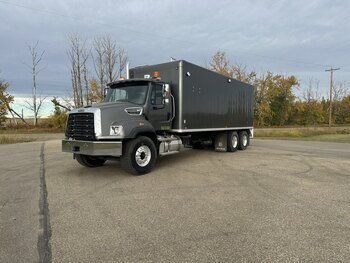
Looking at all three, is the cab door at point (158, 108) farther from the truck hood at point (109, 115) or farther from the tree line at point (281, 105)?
the tree line at point (281, 105)

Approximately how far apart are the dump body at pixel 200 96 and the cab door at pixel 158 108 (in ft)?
1.70

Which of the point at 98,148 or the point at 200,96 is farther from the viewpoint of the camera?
the point at 200,96

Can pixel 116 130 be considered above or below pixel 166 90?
below

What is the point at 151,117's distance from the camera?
28.3 ft

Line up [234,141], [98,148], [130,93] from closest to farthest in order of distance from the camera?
1. [98,148]
2. [130,93]
3. [234,141]

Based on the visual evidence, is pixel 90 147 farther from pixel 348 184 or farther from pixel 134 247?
pixel 348 184

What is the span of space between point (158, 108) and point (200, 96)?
2377 mm

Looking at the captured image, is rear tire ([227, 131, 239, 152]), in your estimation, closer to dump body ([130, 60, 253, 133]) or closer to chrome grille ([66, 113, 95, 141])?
dump body ([130, 60, 253, 133])

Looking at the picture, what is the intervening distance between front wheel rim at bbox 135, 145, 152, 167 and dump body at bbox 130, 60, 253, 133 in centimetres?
172

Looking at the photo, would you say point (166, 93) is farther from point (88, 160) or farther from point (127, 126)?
point (88, 160)

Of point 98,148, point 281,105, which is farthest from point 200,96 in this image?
point 281,105

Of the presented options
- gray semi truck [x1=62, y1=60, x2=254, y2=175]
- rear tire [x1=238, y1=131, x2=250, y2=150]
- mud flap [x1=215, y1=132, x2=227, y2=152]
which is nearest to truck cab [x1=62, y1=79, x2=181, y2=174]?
gray semi truck [x1=62, y1=60, x2=254, y2=175]

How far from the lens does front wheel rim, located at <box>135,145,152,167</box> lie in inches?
315

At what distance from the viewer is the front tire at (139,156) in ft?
25.3
